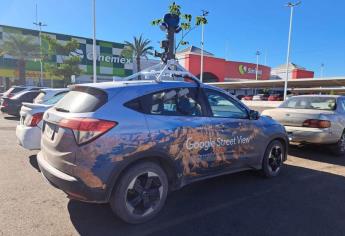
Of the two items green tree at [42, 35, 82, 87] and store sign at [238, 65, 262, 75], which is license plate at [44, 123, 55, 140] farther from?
store sign at [238, 65, 262, 75]

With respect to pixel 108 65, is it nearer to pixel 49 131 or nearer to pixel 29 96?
pixel 29 96

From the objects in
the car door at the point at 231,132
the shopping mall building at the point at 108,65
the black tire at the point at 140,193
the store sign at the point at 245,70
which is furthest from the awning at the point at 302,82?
the black tire at the point at 140,193

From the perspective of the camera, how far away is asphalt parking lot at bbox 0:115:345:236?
348 centimetres

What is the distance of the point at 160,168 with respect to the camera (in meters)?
3.77

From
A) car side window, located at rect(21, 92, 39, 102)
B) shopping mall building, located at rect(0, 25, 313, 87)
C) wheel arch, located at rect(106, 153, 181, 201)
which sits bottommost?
wheel arch, located at rect(106, 153, 181, 201)

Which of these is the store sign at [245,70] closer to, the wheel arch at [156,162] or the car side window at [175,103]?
the car side window at [175,103]

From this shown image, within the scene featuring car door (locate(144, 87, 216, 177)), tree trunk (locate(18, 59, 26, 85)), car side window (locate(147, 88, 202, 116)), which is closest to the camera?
car door (locate(144, 87, 216, 177))

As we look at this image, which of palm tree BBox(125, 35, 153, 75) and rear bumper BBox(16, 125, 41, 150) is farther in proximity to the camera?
palm tree BBox(125, 35, 153, 75)

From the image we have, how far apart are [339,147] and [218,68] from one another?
44312 millimetres

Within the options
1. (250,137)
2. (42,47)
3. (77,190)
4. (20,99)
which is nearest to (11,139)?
(20,99)

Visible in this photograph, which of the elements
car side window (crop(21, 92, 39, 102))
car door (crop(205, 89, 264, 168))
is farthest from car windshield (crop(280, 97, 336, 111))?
car side window (crop(21, 92, 39, 102))

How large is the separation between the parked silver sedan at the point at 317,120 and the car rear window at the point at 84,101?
5.31 m

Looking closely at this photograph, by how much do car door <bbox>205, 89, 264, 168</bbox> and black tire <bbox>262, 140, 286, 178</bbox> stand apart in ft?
1.12

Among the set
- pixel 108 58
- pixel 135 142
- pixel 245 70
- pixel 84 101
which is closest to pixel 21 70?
pixel 108 58
